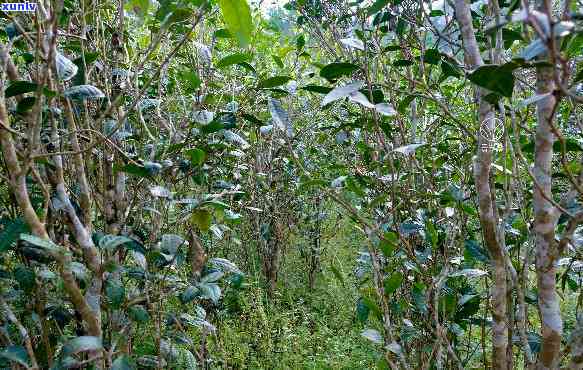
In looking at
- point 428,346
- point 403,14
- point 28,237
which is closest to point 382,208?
point 428,346

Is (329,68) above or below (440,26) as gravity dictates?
below

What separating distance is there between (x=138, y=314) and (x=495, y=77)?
1056 mm

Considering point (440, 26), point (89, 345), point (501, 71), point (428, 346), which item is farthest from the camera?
point (428, 346)

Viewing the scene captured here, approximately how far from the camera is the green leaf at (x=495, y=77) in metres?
0.71

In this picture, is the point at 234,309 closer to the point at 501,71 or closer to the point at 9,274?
the point at 9,274

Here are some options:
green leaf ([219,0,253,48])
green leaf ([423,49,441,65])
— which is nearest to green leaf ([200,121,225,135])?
green leaf ([423,49,441,65])

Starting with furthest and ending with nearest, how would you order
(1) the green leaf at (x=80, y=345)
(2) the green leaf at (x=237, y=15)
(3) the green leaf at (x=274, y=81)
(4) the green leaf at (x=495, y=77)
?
(3) the green leaf at (x=274, y=81) → (1) the green leaf at (x=80, y=345) → (4) the green leaf at (x=495, y=77) → (2) the green leaf at (x=237, y=15)

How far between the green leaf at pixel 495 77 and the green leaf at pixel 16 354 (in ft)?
3.97

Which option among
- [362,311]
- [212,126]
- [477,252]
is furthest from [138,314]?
[477,252]

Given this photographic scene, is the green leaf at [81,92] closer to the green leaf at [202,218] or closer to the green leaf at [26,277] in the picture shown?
the green leaf at [202,218]

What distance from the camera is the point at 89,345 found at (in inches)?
47.1

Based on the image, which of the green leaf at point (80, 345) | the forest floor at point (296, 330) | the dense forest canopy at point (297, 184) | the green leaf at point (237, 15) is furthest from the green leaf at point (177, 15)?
the forest floor at point (296, 330)

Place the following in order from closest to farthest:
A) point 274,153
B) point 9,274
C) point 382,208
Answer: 1. point 9,274
2. point 382,208
3. point 274,153

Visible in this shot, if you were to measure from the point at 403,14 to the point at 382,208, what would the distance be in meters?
0.87
